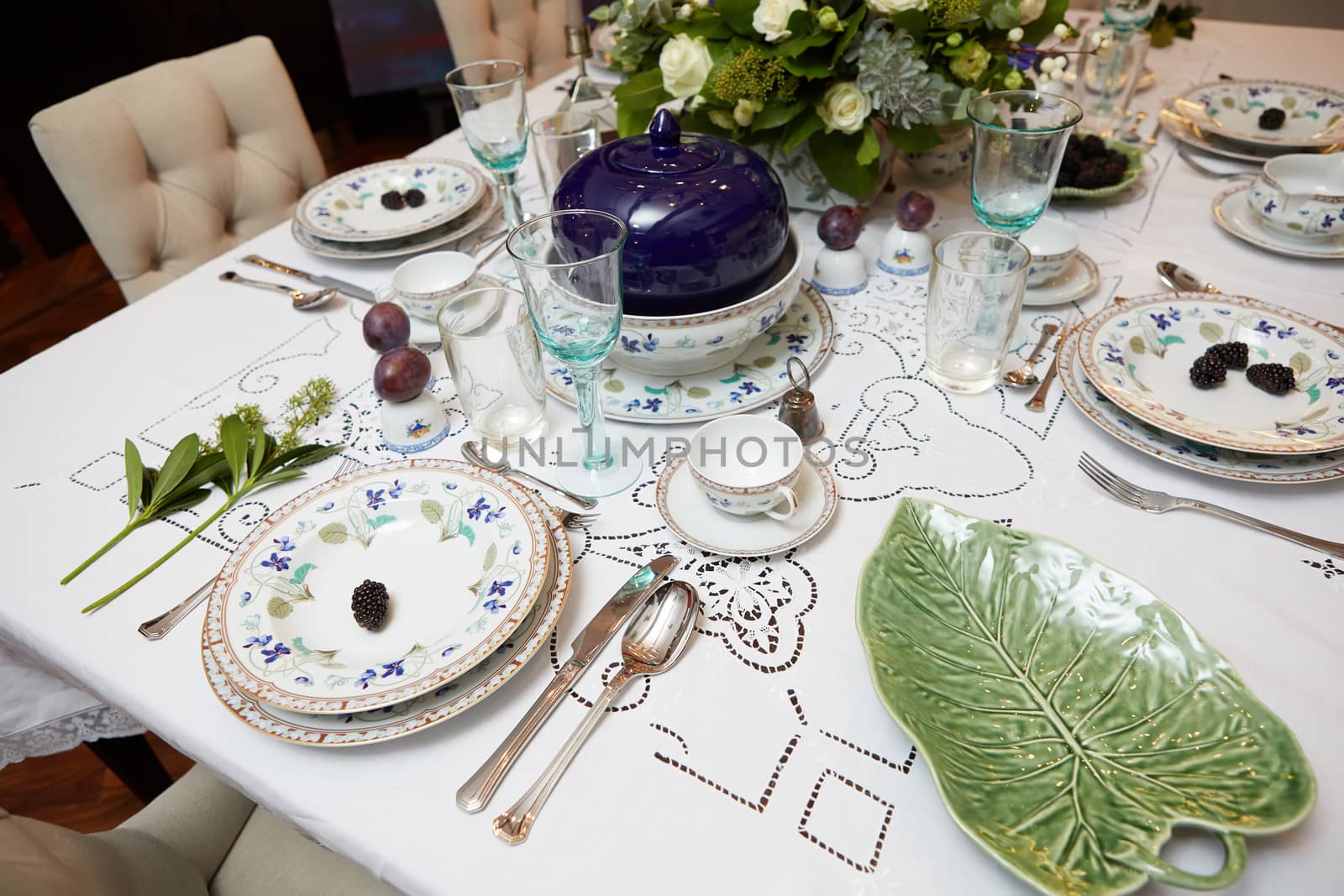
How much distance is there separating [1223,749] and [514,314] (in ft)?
2.22

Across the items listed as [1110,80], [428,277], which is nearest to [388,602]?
[428,277]

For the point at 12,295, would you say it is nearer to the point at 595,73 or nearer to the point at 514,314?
the point at 595,73

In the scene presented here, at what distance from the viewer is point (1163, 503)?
2.33ft

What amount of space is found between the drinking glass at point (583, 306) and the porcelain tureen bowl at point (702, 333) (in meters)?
0.06

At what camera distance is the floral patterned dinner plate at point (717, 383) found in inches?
32.8

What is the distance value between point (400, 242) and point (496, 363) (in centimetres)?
45

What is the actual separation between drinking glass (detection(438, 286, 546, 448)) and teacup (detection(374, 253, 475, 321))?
167mm

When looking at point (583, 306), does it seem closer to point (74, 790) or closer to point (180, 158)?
point (180, 158)

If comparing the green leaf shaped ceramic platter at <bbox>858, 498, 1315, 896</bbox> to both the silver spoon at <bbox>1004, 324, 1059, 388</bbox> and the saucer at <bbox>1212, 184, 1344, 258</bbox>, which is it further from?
the saucer at <bbox>1212, 184, 1344, 258</bbox>

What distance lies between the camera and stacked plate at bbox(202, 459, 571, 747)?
1.88 ft

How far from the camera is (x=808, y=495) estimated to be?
2.42ft

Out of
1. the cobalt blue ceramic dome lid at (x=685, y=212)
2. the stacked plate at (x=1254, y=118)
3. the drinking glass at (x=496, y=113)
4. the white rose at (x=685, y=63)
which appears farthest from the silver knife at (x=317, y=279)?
the stacked plate at (x=1254, y=118)

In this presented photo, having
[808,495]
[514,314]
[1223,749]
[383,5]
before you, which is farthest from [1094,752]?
[383,5]

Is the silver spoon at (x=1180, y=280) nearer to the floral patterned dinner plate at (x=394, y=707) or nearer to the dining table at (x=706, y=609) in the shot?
the dining table at (x=706, y=609)
